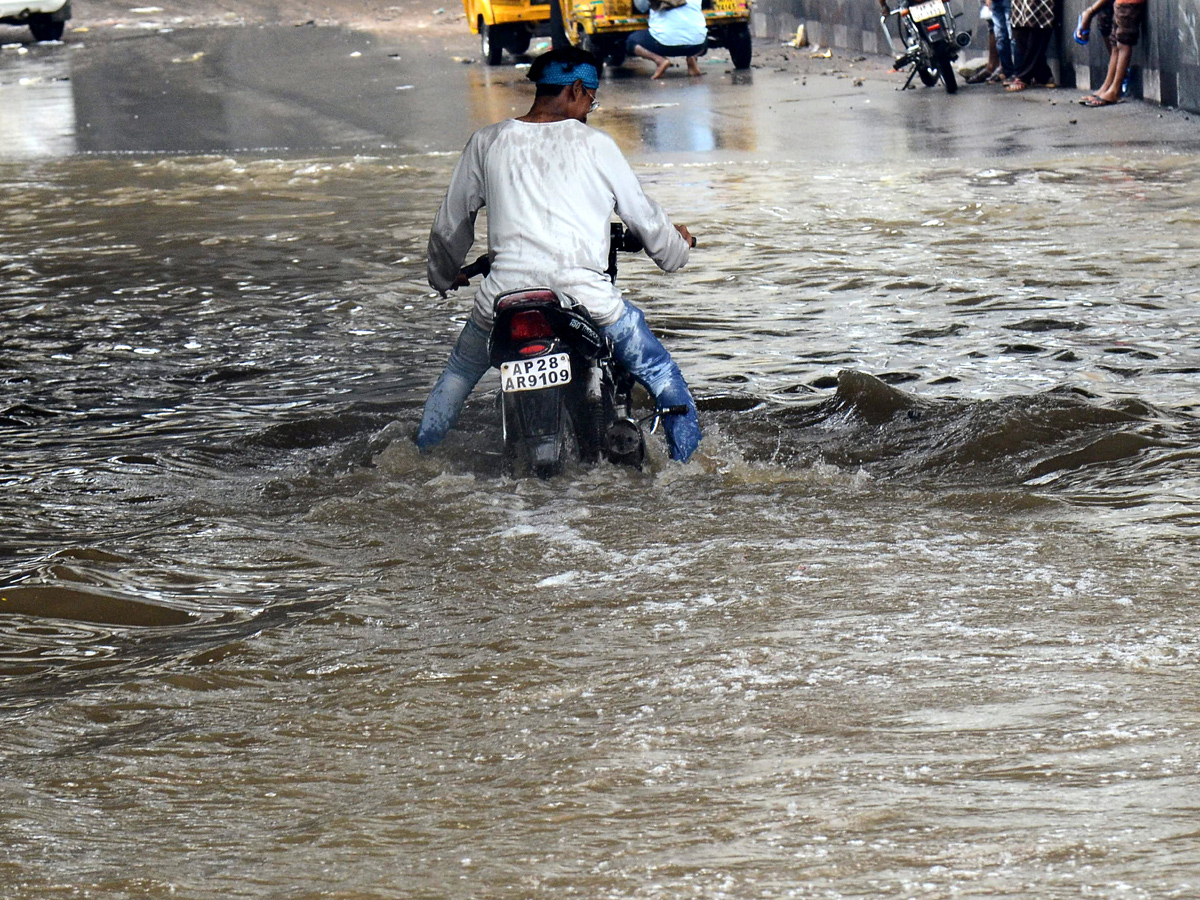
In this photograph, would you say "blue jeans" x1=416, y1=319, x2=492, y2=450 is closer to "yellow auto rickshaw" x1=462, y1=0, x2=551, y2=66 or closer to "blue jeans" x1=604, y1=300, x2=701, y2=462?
"blue jeans" x1=604, y1=300, x2=701, y2=462

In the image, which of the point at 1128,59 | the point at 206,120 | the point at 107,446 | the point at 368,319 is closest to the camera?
the point at 107,446

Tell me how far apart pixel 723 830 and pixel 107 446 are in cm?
408

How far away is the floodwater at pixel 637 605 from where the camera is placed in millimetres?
3084

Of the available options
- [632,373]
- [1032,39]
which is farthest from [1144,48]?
[632,373]

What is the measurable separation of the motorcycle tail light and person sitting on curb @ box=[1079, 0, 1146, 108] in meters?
12.4

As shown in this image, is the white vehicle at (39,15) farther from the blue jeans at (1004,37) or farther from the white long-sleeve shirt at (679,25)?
the blue jeans at (1004,37)

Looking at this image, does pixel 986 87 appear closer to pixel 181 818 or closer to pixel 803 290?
pixel 803 290

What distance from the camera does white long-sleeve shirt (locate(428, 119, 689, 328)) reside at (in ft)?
17.6

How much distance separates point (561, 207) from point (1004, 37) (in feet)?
48.9

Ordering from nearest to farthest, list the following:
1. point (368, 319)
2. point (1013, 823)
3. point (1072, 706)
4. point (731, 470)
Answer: point (1013, 823) → point (1072, 706) → point (731, 470) → point (368, 319)

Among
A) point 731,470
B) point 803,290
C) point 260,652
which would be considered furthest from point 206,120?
point 260,652

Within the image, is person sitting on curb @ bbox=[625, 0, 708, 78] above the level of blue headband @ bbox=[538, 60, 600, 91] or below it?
above

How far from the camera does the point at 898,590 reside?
436cm

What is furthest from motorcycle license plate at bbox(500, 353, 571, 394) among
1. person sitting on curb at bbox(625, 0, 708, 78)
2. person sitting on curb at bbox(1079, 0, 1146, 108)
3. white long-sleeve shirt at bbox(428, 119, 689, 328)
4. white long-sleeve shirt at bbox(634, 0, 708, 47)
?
white long-sleeve shirt at bbox(634, 0, 708, 47)
